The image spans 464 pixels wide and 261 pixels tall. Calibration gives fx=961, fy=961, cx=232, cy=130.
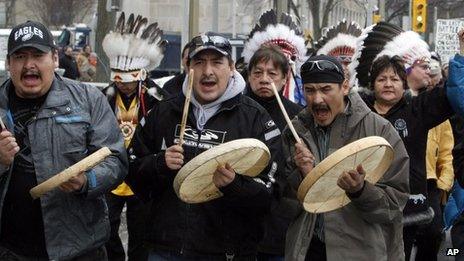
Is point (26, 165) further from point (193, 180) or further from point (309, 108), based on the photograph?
point (309, 108)

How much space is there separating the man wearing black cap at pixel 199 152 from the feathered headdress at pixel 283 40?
2.95 m

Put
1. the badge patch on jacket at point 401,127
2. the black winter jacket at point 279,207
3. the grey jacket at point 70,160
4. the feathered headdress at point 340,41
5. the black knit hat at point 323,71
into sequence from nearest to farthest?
the grey jacket at point 70,160 < the black knit hat at point 323,71 < the black winter jacket at point 279,207 < the badge patch on jacket at point 401,127 < the feathered headdress at point 340,41

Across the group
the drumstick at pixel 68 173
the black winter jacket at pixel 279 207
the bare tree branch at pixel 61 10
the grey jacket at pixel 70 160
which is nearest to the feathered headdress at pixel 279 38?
the black winter jacket at pixel 279 207

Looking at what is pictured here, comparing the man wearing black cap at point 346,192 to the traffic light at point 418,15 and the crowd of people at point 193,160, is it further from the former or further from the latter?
the traffic light at point 418,15

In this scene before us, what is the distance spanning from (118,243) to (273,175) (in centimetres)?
339

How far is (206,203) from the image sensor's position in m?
5.15

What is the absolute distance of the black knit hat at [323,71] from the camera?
5.16 metres

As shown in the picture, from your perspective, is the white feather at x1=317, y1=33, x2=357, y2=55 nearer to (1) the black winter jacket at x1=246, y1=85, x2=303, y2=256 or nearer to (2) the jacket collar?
(1) the black winter jacket at x1=246, y1=85, x2=303, y2=256

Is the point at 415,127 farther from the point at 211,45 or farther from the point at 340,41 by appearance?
the point at 340,41

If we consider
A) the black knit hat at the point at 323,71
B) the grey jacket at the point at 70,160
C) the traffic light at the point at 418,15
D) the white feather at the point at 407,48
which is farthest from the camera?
the traffic light at the point at 418,15

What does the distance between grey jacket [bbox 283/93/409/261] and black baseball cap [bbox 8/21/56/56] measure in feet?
4.70

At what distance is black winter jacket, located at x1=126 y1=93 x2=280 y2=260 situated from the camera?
16.7 ft

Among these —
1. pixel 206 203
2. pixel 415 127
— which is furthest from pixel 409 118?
pixel 206 203

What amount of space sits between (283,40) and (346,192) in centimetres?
374
